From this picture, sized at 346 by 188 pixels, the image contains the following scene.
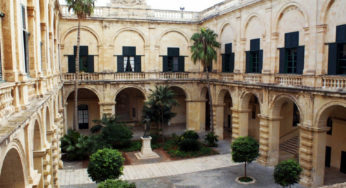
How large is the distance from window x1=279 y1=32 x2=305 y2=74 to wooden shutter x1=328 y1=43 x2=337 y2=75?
74.5 inches

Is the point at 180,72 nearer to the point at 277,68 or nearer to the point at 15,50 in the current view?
the point at 277,68

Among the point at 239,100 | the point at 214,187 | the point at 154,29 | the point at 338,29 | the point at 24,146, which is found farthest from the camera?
the point at 154,29

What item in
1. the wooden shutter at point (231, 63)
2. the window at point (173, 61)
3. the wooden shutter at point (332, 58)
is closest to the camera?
the wooden shutter at point (332, 58)

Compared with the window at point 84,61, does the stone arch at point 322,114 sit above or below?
below

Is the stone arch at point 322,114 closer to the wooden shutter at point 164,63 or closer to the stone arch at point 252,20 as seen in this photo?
the stone arch at point 252,20

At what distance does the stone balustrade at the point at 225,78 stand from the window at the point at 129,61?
2.77 feet

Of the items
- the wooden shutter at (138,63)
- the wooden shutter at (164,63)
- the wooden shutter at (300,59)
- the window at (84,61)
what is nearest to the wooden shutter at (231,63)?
the wooden shutter at (164,63)

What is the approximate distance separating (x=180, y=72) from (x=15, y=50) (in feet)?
79.3

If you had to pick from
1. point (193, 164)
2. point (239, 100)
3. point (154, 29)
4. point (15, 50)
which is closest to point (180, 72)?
point (154, 29)

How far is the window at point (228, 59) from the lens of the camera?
2638cm

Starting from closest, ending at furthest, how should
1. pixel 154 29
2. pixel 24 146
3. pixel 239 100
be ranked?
1. pixel 24 146
2. pixel 239 100
3. pixel 154 29

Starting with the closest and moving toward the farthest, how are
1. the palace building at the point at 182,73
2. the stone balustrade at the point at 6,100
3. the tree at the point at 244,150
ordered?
the stone balustrade at the point at 6,100 → the palace building at the point at 182,73 → the tree at the point at 244,150

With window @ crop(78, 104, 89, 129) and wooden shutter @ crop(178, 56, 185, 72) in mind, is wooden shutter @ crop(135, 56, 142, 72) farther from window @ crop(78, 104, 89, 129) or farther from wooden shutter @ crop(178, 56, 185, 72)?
window @ crop(78, 104, 89, 129)

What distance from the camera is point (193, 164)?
22.2 meters
